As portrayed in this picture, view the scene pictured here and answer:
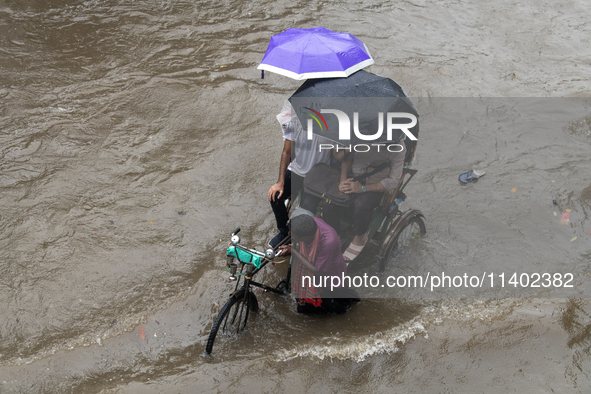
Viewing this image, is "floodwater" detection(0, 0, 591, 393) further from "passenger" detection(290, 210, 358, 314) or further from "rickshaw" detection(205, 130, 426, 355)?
"passenger" detection(290, 210, 358, 314)

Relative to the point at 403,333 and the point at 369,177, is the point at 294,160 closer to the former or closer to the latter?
the point at 369,177

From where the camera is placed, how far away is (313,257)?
337cm

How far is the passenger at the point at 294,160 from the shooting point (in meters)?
3.71

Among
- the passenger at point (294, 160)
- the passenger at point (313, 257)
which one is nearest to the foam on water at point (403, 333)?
the passenger at point (313, 257)

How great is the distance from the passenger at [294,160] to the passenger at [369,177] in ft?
0.77

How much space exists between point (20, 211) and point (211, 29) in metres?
4.57

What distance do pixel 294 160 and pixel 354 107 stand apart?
0.73 metres

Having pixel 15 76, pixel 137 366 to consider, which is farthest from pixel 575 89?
pixel 15 76

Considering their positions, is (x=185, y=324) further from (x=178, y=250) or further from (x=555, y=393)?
(x=555, y=393)

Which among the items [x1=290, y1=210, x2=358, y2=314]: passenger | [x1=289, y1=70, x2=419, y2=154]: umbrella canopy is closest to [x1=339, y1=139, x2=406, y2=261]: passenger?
[x1=289, y1=70, x2=419, y2=154]: umbrella canopy

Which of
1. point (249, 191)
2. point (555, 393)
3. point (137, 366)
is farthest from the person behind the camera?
point (249, 191)

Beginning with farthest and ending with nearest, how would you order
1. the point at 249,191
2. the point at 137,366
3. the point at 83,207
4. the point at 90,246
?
the point at 249,191, the point at 83,207, the point at 90,246, the point at 137,366

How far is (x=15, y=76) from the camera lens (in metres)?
6.38

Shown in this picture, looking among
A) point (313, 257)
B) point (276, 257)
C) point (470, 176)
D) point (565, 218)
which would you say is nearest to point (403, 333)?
point (313, 257)
